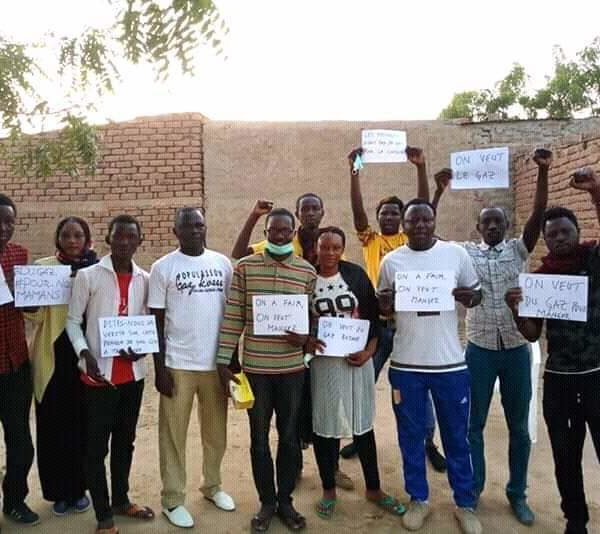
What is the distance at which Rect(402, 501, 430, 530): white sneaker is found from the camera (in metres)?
3.14

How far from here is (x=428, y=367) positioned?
3.03m

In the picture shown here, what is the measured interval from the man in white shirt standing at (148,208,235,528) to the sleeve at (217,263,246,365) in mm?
87

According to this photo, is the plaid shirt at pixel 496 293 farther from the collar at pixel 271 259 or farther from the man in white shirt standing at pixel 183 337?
the man in white shirt standing at pixel 183 337

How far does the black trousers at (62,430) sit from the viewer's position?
3189mm

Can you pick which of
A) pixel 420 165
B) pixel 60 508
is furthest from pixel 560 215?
pixel 60 508

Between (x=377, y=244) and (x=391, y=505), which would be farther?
(x=377, y=244)

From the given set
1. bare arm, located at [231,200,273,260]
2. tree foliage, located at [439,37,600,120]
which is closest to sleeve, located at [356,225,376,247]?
bare arm, located at [231,200,273,260]

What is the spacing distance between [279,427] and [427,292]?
1146 millimetres

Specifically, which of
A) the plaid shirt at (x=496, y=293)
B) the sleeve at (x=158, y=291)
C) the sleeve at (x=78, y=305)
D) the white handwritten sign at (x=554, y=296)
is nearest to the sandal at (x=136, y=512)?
the sleeve at (x=78, y=305)

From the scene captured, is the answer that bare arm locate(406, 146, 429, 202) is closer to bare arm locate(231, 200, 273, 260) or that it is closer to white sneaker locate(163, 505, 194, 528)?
bare arm locate(231, 200, 273, 260)

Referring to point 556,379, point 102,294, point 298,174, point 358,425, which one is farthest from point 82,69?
point 298,174

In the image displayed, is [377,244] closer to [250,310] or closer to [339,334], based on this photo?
[339,334]

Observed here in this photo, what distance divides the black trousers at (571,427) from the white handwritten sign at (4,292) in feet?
9.70

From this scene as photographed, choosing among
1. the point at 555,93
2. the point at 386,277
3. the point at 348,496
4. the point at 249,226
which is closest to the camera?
the point at 386,277
